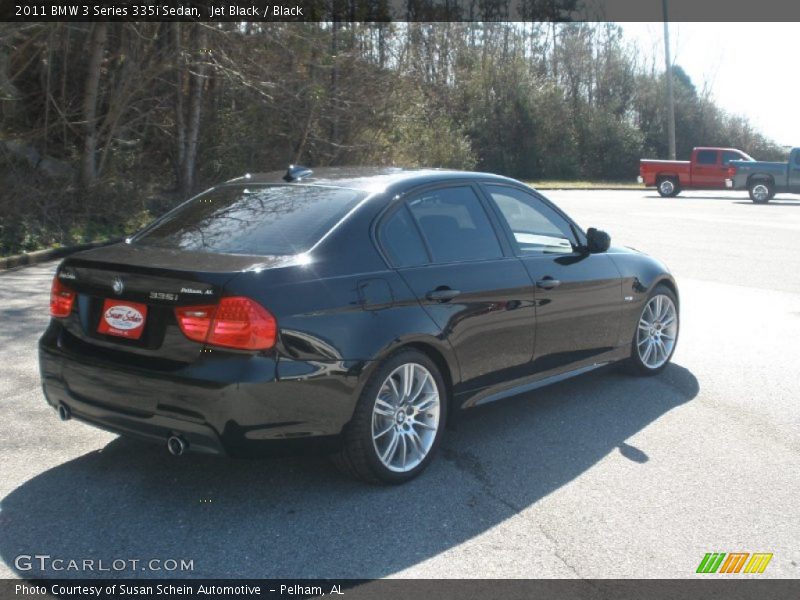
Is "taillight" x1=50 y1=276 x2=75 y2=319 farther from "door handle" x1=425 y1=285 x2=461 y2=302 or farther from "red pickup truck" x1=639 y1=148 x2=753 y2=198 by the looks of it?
"red pickup truck" x1=639 y1=148 x2=753 y2=198

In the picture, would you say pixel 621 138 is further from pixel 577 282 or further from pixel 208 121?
pixel 577 282

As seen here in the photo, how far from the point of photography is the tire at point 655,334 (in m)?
7.02

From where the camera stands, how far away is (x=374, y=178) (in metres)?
5.47

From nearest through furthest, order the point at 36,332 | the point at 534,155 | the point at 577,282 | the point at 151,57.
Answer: the point at 577,282 → the point at 36,332 → the point at 151,57 → the point at 534,155

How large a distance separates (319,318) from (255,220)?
927mm

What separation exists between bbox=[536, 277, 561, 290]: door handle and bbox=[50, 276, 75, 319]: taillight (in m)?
2.69

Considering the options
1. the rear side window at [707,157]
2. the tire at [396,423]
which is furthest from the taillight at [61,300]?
the rear side window at [707,157]

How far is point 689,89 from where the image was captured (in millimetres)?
57000

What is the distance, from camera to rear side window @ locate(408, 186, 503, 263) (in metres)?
5.25

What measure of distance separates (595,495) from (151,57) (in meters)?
16.3

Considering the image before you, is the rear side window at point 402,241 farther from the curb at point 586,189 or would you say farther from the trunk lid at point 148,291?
the curb at point 586,189

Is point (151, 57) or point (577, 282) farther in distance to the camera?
point (151, 57)

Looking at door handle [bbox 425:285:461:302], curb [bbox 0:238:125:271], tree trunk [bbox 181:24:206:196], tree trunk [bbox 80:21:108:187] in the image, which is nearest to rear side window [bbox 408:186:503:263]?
door handle [bbox 425:285:461:302]

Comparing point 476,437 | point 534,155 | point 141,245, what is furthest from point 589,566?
point 534,155
